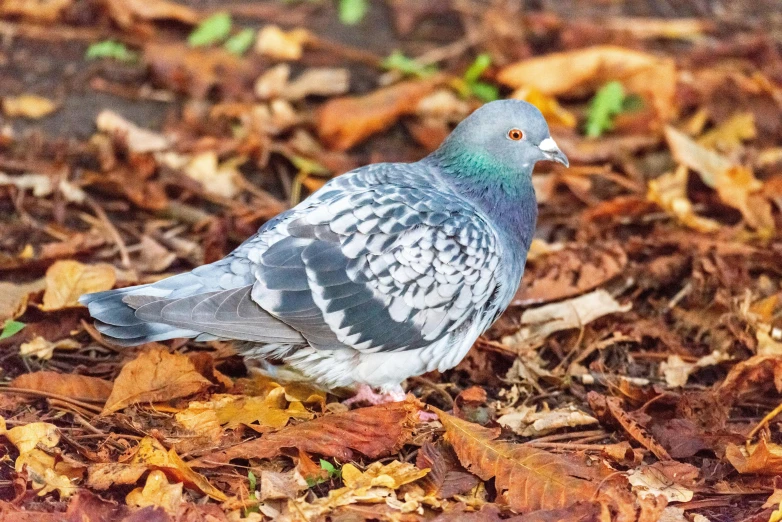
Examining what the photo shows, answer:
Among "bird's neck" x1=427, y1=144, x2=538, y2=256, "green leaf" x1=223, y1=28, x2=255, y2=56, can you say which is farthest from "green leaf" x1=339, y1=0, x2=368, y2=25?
"bird's neck" x1=427, y1=144, x2=538, y2=256

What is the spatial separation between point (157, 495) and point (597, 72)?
5255 mm

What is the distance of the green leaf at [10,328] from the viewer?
4.93 metres

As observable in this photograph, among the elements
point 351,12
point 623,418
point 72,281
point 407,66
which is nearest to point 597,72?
point 407,66

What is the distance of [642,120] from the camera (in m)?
7.41

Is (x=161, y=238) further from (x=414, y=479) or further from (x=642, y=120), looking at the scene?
(x=642, y=120)

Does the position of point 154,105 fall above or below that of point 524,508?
above

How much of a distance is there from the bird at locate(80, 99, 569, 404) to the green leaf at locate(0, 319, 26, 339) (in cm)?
63

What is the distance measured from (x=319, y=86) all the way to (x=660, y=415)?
404 centimetres

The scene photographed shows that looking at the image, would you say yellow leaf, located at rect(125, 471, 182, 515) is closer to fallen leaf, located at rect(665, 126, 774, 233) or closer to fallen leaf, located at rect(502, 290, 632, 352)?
fallen leaf, located at rect(502, 290, 632, 352)

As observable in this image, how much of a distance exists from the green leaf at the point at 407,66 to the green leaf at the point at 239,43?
1.17 m

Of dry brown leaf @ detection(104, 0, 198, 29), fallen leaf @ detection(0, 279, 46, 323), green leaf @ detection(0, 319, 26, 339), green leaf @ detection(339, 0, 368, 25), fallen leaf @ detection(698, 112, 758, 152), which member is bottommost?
green leaf @ detection(0, 319, 26, 339)

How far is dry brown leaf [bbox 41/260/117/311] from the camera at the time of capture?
5.11 metres

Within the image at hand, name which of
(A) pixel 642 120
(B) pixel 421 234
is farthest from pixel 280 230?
(A) pixel 642 120

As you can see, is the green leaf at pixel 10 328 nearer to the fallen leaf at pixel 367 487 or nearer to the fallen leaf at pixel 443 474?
the fallen leaf at pixel 367 487
